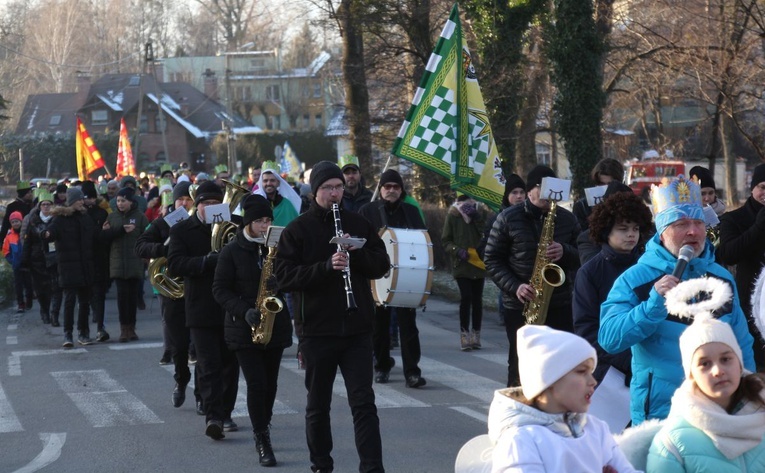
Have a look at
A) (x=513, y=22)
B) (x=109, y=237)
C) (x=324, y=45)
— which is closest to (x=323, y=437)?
(x=109, y=237)

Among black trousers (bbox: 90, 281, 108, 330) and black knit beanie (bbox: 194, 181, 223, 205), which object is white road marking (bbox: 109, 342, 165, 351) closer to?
black trousers (bbox: 90, 281, 108, 330)

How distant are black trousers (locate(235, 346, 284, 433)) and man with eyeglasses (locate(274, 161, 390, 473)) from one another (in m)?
0.91

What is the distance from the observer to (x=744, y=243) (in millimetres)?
8961

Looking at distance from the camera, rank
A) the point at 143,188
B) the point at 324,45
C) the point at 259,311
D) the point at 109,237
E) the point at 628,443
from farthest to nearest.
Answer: the point at 324,45, the point at 143,188, the point at 109,237, the point at 259,311, the point at 628,443

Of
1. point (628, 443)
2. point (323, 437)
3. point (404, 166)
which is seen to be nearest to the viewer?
point (628, 443)

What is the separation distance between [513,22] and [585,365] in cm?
2069

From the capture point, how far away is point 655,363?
17.1 feet

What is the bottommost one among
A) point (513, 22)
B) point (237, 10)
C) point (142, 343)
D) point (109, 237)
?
point (142, 343)

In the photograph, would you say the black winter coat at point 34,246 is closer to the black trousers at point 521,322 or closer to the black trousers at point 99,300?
the black trousers at point 99,300

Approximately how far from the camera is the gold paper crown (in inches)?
207

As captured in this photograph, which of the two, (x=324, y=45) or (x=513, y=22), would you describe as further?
(x=324, y=45)

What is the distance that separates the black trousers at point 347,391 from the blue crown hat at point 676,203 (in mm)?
2458

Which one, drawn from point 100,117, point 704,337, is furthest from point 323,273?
point 100,117

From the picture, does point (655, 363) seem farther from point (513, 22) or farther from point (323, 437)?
point (513, 22)
